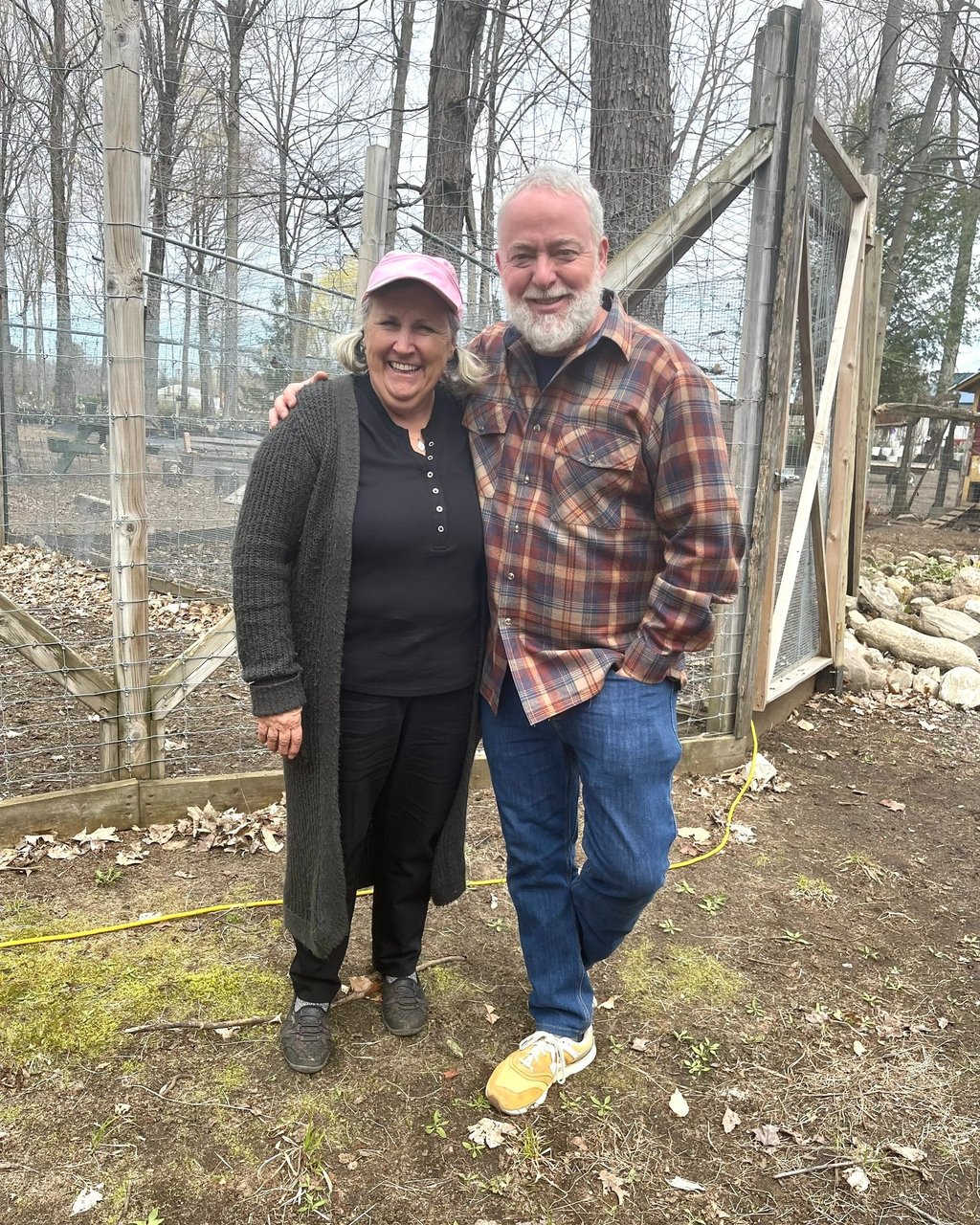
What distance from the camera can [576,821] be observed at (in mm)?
2580

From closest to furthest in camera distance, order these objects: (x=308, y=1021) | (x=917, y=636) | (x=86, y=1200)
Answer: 1. (x=86, y=1200)
2. (x=308, y=1021)
3. (x=917, y=636)

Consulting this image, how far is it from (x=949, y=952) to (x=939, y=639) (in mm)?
4423

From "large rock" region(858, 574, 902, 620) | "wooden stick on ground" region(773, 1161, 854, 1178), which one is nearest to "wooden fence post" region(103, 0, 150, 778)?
"wooden stick on ground" region(773, 1161, 854, 1178)

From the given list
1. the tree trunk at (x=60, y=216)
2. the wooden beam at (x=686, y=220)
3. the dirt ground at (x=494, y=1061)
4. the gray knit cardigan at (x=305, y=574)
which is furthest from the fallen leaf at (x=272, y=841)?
the tree trunk at (x=60, y=216)

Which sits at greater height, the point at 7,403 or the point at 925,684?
the point at 7,403

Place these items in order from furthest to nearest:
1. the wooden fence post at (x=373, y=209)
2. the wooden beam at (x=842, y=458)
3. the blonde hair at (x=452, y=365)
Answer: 1. the wooden beam at (x=842, y=458)
2. the wooden fence post at (x=373, y=209)
3. the blonde hair at (x=452, y=365)

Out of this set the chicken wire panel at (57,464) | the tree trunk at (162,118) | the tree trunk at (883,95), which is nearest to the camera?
the tree trunk at (162,118)

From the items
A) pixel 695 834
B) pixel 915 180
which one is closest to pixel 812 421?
pixel 695 834

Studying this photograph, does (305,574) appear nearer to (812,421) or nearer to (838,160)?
(812,421)

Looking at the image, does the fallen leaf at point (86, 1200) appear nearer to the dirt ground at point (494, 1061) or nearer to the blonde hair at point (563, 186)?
the dirt ground at point (494, 1061)

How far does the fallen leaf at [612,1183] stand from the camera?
7.34 feet

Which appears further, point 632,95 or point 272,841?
point 632,95

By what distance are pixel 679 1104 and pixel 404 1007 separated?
898mm

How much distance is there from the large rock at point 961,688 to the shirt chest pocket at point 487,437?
5.32m
